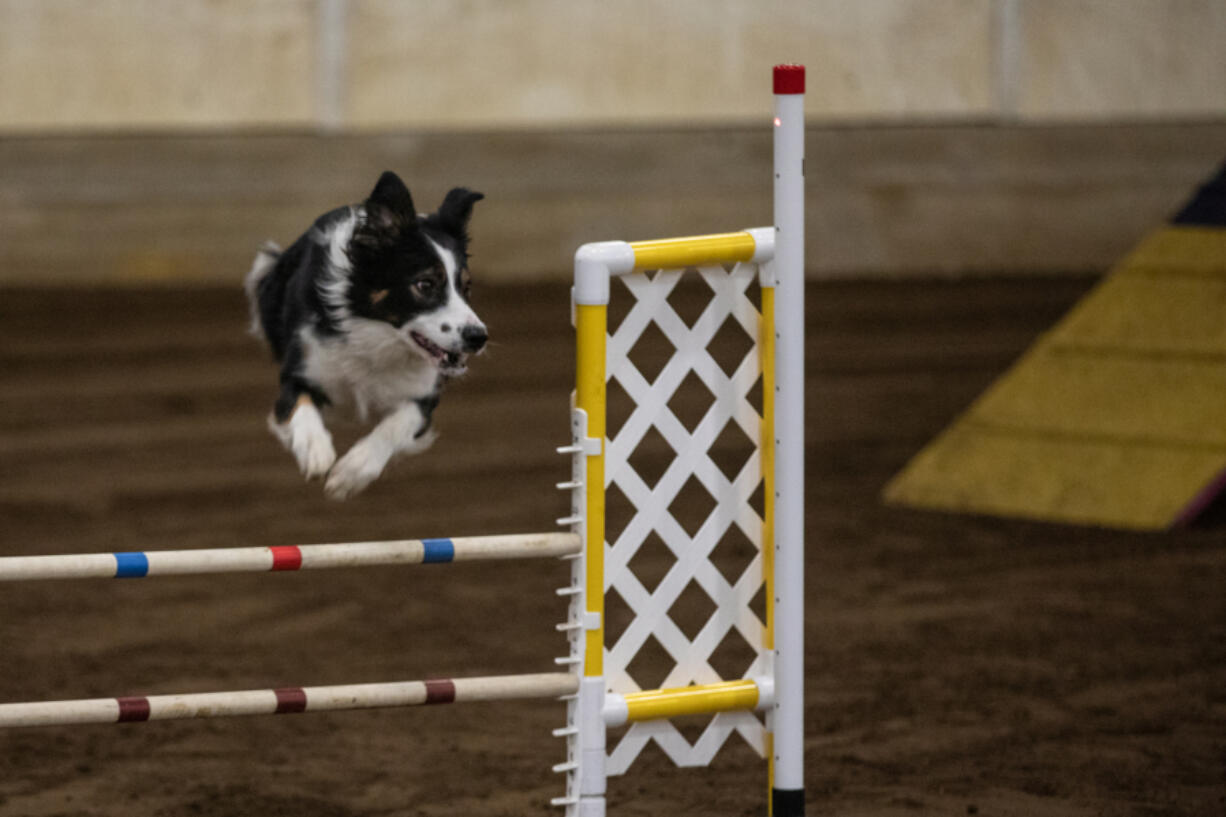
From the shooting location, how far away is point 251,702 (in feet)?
11.2

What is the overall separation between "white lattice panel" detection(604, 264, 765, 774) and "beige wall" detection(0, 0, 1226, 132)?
1059cm

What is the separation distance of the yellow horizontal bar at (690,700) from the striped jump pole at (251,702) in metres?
0.28

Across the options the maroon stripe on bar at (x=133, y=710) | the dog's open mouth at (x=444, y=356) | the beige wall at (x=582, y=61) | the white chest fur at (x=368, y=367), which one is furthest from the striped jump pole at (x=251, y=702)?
the beige wall at (x=582, y=61)

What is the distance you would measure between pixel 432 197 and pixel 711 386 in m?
10.7

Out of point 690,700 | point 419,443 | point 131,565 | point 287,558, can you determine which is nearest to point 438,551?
point 287,558

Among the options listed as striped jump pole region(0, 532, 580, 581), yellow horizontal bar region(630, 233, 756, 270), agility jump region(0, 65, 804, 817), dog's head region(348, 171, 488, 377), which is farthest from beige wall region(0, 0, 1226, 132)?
dog's head region(348, 171, 488, 377)

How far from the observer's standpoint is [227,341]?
38.9 feet

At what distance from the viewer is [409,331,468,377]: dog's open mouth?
2344 mm

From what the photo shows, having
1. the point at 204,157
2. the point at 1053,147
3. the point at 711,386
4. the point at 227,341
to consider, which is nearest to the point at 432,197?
the point at 204,157

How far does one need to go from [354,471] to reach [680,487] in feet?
4.95

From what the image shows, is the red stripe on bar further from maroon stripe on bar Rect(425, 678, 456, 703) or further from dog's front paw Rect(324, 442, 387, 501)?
dog's front paw Rect(324, 442, 387, 501)

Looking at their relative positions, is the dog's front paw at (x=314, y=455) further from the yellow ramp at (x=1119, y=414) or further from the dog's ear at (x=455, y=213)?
the yellow ramp at (x=1119, y=414)

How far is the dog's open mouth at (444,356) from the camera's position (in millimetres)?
2344

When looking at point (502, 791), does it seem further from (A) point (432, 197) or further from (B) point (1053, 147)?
(B) point (1053, 147)
